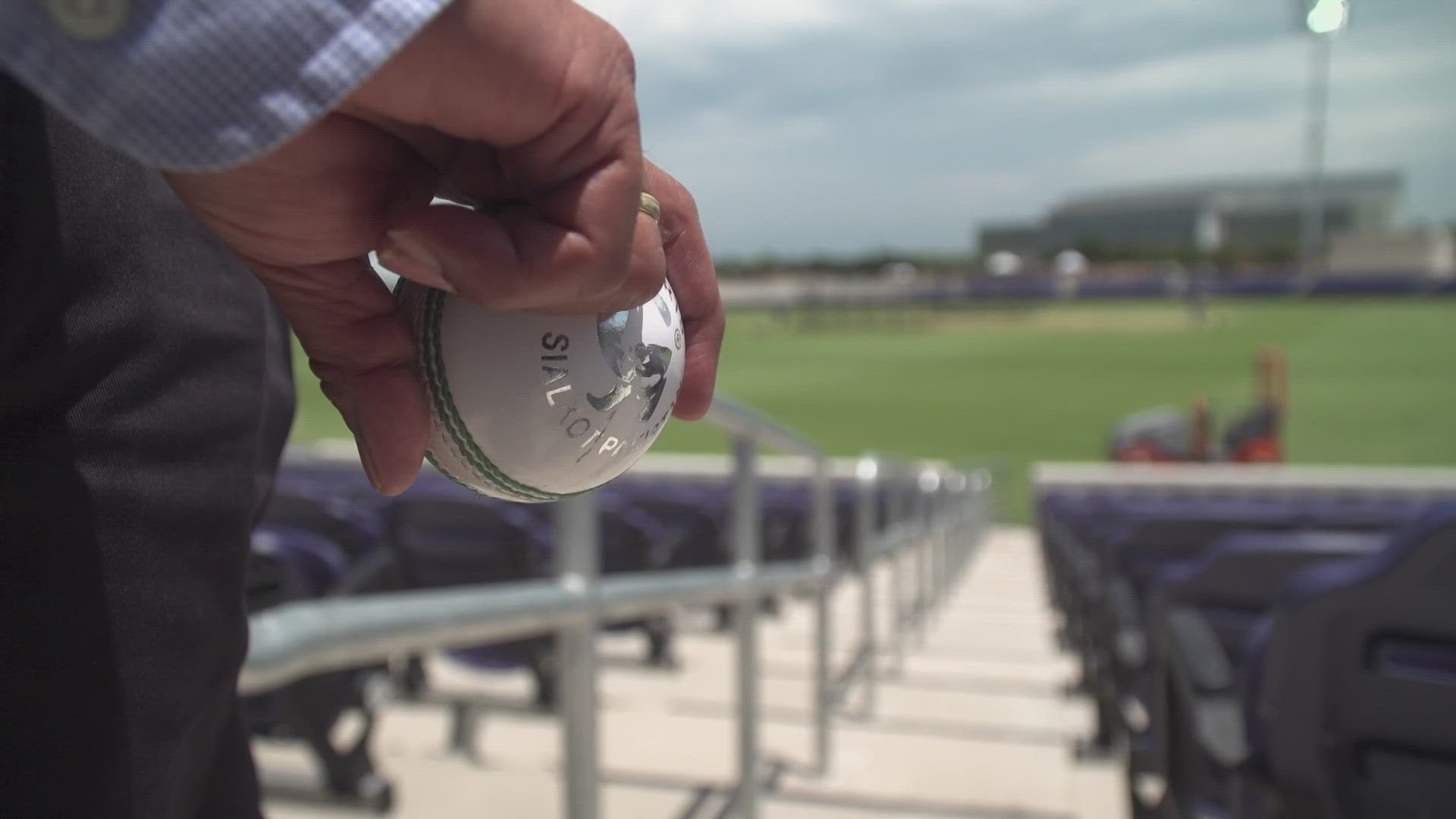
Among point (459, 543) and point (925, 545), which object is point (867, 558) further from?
point (925, 545)

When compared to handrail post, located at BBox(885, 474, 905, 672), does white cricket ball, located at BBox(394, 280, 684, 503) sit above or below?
above

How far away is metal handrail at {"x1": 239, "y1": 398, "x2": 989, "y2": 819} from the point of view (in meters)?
1.52

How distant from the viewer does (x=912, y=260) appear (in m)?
83.7

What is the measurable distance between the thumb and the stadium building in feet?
336

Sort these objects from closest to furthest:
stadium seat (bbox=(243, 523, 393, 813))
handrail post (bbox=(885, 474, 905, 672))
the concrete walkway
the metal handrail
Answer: the metal handrail
stadium seat (bbox=(243, 523, 393, 813))
the concrete walkway
handrail post (bbox=(885, 474, 905, 672))

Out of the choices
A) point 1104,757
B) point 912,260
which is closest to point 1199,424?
point 1104,757

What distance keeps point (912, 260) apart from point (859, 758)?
3210 inches

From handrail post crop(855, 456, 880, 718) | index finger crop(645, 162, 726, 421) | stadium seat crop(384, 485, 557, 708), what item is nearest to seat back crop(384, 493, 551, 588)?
stadium seat crop(384, 485, 557, 708)

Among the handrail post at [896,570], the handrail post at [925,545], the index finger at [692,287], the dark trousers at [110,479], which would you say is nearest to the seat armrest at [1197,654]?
the index finger at [692,287]

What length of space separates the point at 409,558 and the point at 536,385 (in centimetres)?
358

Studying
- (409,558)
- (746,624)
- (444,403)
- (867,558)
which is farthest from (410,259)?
(867,558)

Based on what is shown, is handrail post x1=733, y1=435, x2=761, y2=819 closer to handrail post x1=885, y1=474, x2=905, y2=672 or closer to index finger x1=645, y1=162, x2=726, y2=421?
index finger x1=645, y1=162, x2=726, y2=421

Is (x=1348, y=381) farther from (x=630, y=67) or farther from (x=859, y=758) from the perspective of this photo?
(x=630, y=67)

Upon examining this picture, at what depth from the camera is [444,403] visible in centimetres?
82
